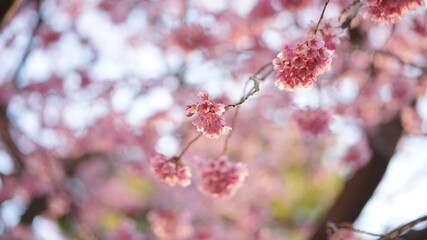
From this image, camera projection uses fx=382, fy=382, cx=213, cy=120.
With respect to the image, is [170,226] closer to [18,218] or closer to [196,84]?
[196,84]

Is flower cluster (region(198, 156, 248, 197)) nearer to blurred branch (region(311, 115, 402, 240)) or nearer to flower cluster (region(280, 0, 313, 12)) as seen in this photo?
blurred branch (region(311, 115, 402, 240))

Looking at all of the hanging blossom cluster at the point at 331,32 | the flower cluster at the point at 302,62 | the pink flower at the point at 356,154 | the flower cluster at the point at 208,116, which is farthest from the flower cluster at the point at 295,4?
the flower cluster at the point at 208,116

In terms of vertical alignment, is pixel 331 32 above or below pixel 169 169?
above

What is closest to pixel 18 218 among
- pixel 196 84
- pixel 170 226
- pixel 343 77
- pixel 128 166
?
pixel 128 166

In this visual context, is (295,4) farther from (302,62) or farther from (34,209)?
(34,209)

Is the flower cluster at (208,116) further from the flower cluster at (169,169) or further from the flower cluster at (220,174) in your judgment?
the flower cluster at (220,174)

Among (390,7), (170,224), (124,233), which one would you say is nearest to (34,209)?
(124,233)

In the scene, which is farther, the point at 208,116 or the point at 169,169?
the point at 169,169

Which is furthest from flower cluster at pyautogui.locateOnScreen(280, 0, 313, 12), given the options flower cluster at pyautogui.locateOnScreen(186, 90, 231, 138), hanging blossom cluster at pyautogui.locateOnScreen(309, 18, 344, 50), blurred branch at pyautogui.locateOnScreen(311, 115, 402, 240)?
flower cluster at pyautogui.locateOnScreen(186, 90, 231, 138)
